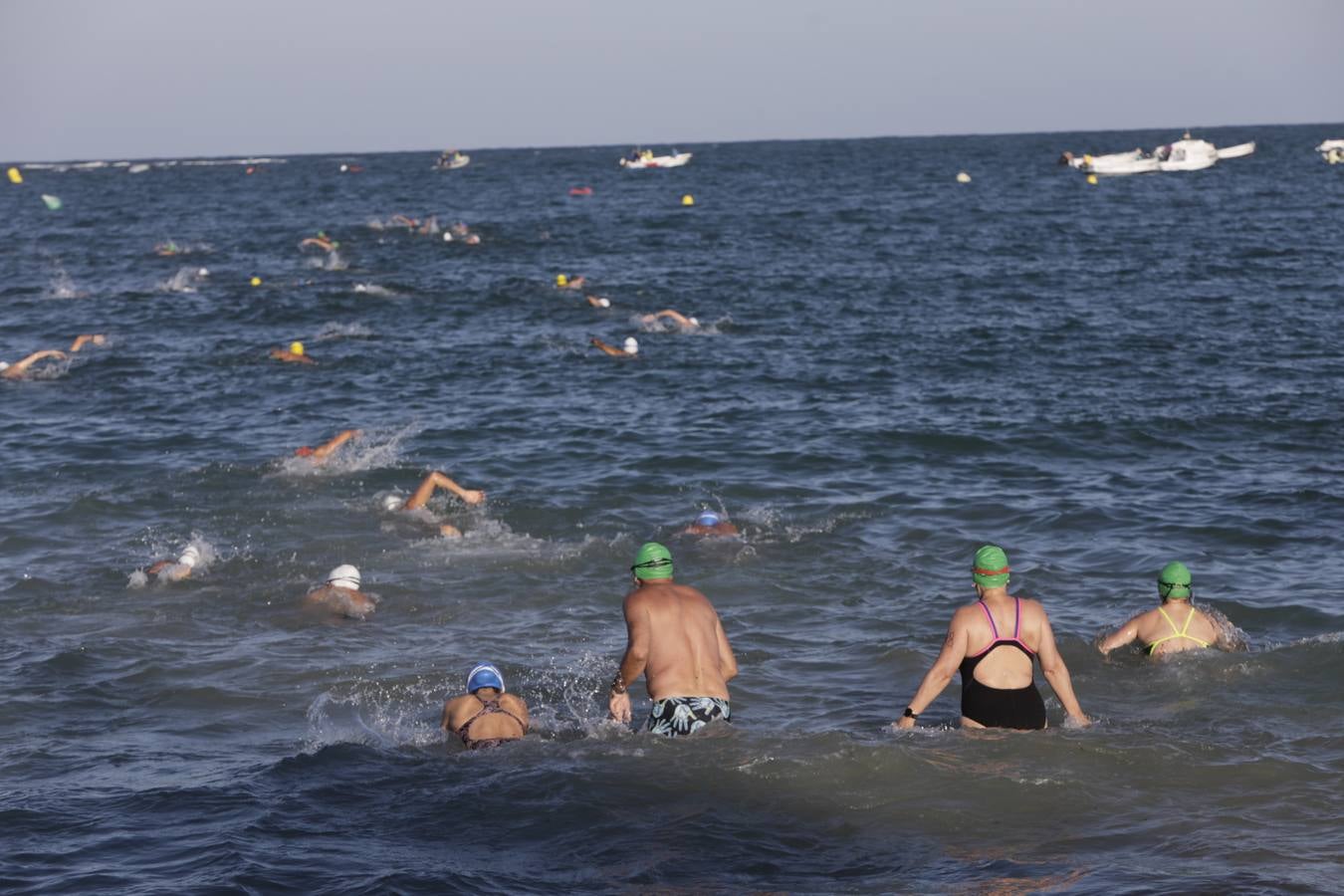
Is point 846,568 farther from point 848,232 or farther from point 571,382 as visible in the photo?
point 848,232

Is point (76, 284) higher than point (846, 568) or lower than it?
higher

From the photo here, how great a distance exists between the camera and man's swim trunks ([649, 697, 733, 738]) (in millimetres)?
9109

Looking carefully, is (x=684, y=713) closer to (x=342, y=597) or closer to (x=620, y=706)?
(x=620, y=706)

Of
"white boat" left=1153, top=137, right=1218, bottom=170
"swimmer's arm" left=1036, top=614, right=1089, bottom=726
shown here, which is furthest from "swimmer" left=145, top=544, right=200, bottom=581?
"white boat" left=1153, top=137, right=1218, bottom=170

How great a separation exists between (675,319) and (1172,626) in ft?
63.1

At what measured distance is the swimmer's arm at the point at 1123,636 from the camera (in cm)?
1191

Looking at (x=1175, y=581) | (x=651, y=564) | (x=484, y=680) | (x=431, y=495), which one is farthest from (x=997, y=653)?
(x=431, y=495)

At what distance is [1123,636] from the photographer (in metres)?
11.9

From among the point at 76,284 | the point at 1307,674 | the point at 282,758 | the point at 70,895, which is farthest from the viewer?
the point at 76,284

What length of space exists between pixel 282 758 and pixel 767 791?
3.53 m

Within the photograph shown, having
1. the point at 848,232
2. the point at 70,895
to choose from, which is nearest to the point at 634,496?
the point at 70,895

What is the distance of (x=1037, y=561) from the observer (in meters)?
14.9

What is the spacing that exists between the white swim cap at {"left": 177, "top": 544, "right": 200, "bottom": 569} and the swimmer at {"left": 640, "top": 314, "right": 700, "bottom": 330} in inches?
629

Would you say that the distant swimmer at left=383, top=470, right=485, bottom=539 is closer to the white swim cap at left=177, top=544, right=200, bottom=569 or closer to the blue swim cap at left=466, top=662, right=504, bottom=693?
the white swim cap at left=177, top=544, right=200, bottom=569
